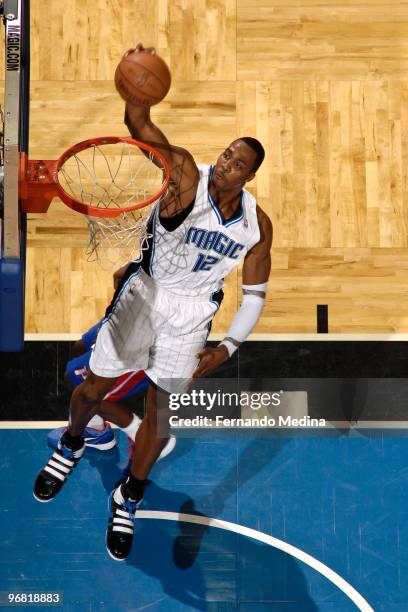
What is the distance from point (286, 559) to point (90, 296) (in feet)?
5.25

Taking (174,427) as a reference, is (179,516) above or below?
below

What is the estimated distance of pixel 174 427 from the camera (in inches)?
160

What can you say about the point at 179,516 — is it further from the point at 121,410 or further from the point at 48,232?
the point at 48,232

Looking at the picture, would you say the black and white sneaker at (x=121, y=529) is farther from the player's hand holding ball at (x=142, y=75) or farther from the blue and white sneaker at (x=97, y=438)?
the player's hand holding ball at (x=142, y=75)

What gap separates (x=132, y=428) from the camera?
159 inches

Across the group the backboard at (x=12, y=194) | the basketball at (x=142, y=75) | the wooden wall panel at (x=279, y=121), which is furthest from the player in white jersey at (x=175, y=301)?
the backboard at (x=12, y=194)

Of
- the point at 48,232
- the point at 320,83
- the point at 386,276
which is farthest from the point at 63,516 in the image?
the point at 320,83

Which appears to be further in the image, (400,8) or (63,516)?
(400,8)

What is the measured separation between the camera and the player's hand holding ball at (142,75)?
320cm

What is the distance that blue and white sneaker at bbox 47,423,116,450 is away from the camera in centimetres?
400

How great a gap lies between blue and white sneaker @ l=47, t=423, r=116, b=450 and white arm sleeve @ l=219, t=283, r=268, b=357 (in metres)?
0.71

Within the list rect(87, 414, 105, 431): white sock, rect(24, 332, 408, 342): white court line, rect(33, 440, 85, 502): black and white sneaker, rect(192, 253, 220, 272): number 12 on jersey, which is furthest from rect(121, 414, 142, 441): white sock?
rect(192, 253, 220, 272): number 12 on jersey
